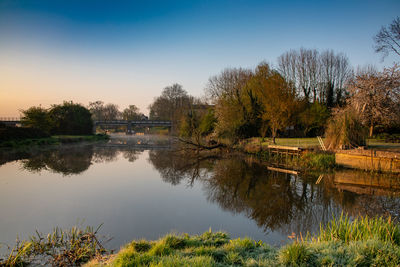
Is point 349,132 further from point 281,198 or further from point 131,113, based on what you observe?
point 131,113

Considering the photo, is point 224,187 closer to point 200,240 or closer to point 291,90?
point 200,240

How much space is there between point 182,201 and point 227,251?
17.6ft

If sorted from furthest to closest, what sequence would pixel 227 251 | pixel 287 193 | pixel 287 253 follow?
pixel 287 193 < pixel 227 251 < pixel 287 253

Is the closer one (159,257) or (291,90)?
(159,257)

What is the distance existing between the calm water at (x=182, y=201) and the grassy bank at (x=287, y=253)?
1.52 m

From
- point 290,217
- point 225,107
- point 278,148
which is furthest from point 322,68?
point 290,217

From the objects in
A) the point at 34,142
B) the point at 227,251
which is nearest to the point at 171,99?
the point at 34,142

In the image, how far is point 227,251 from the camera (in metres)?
4.46

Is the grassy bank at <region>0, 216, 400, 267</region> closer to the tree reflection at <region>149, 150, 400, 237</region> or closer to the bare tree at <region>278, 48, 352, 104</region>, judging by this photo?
the tree reflection at <region>149, 150, 400, 237</region>

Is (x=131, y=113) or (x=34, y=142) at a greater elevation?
(x=131, y=113)

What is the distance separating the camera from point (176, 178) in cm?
1392

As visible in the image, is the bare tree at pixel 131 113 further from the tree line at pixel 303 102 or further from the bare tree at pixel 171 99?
the tree line at pixel 303 102

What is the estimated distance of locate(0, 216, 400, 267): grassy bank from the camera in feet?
12.1

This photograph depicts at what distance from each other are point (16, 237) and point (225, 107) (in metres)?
23.9
